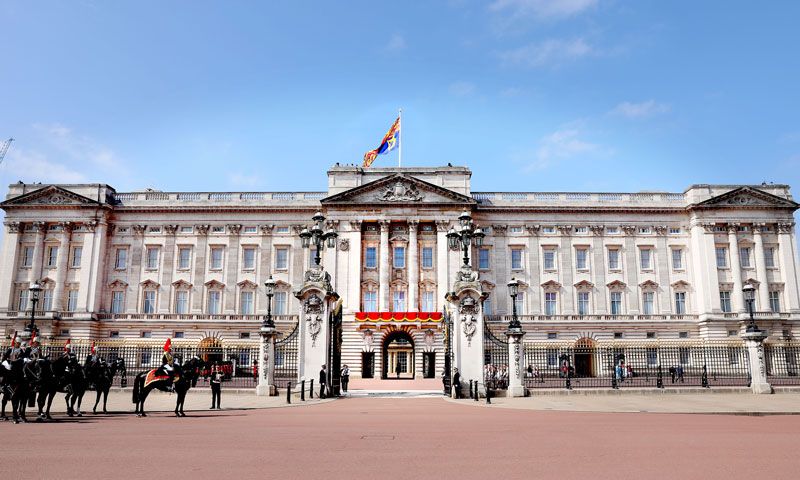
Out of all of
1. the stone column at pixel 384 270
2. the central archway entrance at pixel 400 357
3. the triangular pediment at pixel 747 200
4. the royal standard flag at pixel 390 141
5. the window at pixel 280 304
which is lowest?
the central archway entrance at pixel 400 357

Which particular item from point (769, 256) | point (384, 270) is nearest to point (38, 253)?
point (384, 270)

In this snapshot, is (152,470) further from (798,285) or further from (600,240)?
(798,285)

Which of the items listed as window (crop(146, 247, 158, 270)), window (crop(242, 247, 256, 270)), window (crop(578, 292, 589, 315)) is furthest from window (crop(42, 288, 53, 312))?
window (crop(578, 292, 589, 315))

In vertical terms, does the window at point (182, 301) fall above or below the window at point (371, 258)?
below

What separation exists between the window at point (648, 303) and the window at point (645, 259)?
2.50 meters

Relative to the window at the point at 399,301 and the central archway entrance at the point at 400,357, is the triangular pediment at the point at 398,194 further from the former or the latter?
the central archway entrance at the point at 400,357

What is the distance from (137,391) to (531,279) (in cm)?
4306

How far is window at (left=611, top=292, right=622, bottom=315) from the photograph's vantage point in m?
55.8

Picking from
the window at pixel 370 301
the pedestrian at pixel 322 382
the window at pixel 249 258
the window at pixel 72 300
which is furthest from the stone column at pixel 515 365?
the window at pixel 72 300

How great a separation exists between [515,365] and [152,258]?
42.5m

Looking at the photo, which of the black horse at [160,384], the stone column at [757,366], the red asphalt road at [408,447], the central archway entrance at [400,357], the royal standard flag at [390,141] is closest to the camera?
the red asphalt road at [408,447]

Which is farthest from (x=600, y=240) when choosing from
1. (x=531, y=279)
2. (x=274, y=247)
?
(x=274, y=247)

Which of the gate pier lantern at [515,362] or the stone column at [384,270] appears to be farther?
the stone column at [384,270]

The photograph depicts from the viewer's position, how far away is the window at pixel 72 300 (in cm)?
5531
